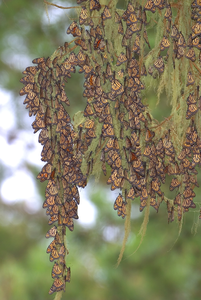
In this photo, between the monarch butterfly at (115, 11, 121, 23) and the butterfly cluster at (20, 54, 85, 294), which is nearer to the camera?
the butterfly cluster at (20, 54, 85, 294)

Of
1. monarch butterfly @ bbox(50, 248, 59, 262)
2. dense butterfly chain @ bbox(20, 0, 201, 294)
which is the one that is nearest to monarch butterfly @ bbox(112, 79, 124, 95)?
dense butterfly chain @ bbox(20, 0, 201, 294)

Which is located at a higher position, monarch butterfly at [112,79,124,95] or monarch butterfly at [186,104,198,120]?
monarch butterfly at [186,104,198,120]

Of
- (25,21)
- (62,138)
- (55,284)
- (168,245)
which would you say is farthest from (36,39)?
(55,284)

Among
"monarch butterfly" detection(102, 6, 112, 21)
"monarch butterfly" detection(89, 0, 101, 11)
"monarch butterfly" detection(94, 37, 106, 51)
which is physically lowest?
"monarch butterfly" detection(94, 37, 106, 51)

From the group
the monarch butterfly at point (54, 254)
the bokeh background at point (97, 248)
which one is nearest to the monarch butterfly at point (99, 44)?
the monarch butterfly at point (54, 254)

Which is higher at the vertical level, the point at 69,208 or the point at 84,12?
the point at 84,12

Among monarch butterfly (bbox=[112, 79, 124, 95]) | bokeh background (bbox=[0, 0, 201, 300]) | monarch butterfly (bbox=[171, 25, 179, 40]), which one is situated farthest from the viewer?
bokeh background (bbox=[0, 0, 201, 300])

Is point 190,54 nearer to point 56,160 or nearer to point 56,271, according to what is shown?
point 56,160

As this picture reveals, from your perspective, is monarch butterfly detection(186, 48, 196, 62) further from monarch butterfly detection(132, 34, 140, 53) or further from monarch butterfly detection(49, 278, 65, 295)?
monarch butterfly detection(49, 278, 65, 295)

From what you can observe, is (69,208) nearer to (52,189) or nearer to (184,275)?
(52,189)
